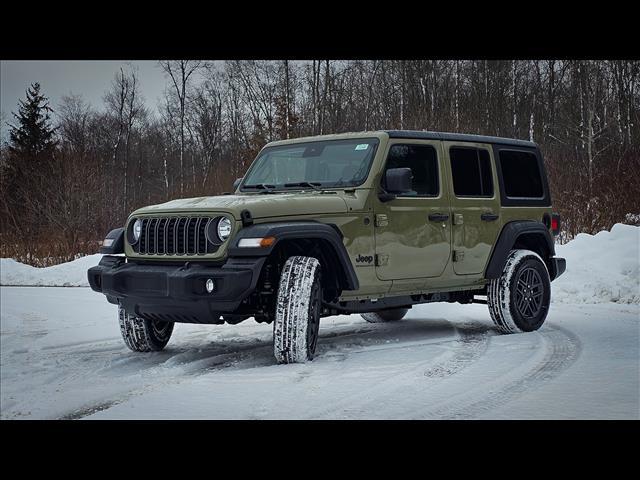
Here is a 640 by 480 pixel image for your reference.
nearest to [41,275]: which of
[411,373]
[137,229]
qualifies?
[137,229]

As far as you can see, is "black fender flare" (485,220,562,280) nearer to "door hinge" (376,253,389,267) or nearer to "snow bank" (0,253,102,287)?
"door hinge" (376,253,389,267)

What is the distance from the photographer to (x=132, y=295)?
6051 mm

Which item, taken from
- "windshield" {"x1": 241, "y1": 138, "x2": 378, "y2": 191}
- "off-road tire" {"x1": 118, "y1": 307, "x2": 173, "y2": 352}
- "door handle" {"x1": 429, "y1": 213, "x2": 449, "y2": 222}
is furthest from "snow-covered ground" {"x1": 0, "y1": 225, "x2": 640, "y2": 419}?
"windshield" {"x1": 241, "y1": 138, "x2": 378, "y2": 191}

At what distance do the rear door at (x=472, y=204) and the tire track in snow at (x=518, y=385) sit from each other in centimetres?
110

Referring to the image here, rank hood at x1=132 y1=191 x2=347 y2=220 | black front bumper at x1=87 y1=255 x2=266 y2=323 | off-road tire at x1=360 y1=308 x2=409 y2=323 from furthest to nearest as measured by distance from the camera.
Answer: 1. off-road tire at x1=360 y1=308 x2=409 y2=323
2. hood at x1=132 y1=191 x2=347 y2=220
3. black front bumper at x1=87 y1=255 x2=266 y2=323

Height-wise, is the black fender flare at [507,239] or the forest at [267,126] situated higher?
the forest at [267,126]

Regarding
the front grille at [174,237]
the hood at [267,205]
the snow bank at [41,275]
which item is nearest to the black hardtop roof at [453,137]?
the hood at [267,205]

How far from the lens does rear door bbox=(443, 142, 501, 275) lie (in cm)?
761

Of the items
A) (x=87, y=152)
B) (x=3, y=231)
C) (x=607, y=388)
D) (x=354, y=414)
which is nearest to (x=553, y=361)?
(x=607, y=388)

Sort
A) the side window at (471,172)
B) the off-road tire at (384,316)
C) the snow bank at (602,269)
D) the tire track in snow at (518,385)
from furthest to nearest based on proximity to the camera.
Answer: the snow bank at (602,269) < the off-road tire at (384,316) < the side window at (471,172) < the tire track in snow at (518,385)

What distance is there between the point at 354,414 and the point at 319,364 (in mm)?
1593

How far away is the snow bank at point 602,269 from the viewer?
34.5 ft

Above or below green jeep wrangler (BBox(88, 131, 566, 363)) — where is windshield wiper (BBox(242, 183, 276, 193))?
above

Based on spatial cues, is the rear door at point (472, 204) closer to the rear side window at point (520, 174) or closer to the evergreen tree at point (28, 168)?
the rear side window at point (520, 174)
